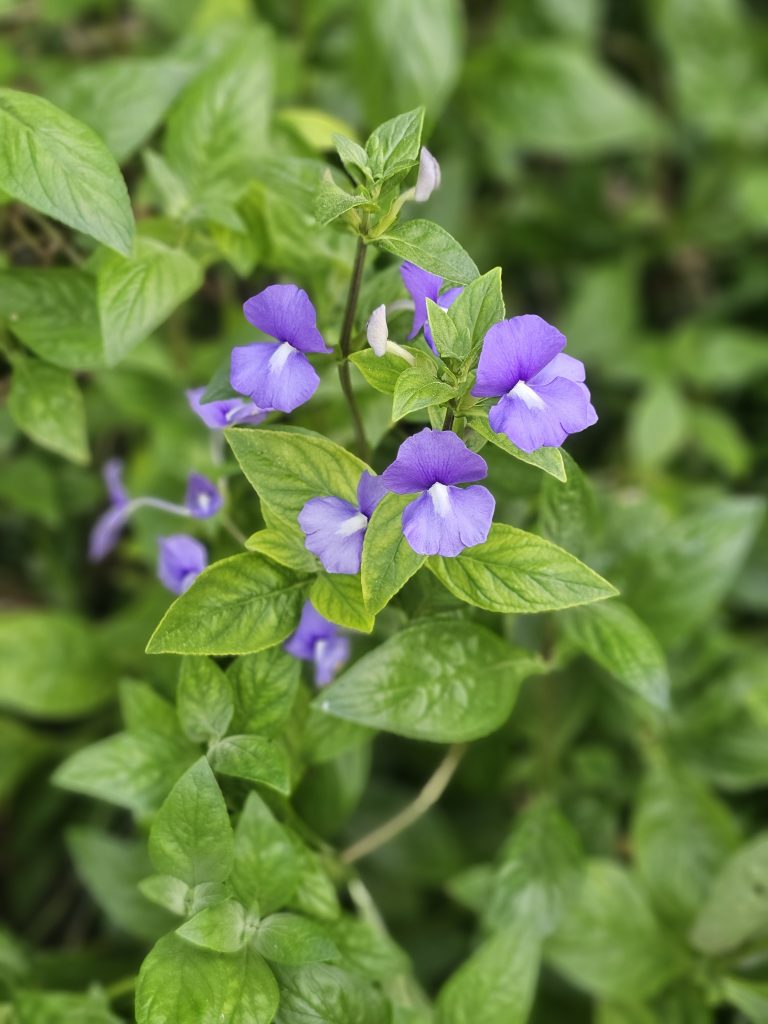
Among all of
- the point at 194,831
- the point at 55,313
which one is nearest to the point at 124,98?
the point at 55,313

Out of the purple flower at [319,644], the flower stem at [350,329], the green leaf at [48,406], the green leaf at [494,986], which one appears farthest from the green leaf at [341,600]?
the green leaf at [494,986]

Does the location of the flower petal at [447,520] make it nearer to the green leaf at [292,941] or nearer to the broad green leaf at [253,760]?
the broad green leaf at [253,760]

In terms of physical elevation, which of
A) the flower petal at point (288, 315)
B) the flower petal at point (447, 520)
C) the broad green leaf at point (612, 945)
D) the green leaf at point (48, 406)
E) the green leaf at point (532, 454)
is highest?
the flower petal at point (288, 315)

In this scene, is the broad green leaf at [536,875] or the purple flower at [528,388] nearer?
the purple flower at [528,388]

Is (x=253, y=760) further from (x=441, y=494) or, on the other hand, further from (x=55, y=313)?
(x=55, y=313)

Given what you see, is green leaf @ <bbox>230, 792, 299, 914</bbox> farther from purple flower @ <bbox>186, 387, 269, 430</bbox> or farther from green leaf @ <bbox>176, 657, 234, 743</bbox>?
purple flower @ <bbox>186, 387, 269, 430</bbox>
